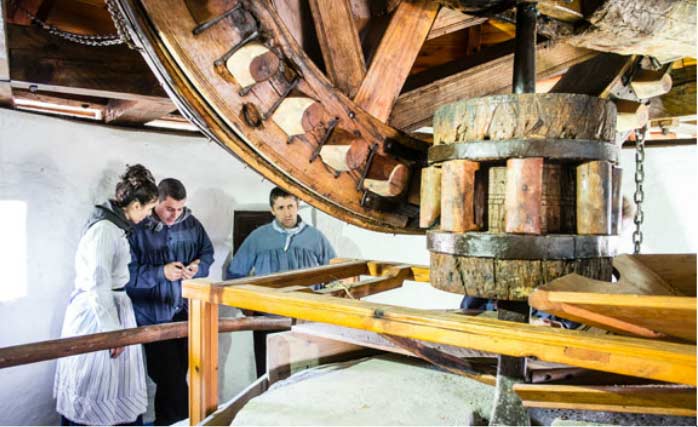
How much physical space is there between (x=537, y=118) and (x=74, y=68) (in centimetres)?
183

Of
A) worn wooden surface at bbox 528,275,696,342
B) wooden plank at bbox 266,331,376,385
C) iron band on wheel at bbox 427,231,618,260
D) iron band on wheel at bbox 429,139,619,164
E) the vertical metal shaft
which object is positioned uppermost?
the vertical metal shaft

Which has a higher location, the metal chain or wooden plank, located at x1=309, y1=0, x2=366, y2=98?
wooden plank, located at x1=309, y1=0, x2=366, y2=98

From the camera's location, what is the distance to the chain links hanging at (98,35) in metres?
1.12

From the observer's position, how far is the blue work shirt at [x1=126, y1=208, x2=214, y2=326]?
3154 millimetres

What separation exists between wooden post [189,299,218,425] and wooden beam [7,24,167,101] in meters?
1.14

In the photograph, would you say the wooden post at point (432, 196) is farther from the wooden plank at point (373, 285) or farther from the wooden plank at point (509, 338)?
the wooden plank at point (373, 285)

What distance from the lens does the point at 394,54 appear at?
5.10ft

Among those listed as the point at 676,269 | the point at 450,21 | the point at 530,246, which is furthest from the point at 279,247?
the point at 676,269

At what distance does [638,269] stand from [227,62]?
1.12m

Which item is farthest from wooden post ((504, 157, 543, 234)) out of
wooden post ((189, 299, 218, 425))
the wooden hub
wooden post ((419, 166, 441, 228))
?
wooden post ((189, 299, 218, 425))

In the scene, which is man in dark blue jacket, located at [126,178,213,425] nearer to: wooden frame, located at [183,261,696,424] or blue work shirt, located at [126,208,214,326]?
blue work shirt, located at [126,208,214,326]

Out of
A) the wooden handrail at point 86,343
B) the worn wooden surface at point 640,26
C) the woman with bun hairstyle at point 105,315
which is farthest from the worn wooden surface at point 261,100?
the woman with bun hairstyle at point 105,315

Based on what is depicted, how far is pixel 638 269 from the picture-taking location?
1.05m

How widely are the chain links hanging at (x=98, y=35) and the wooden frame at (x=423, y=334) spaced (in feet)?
2.35
